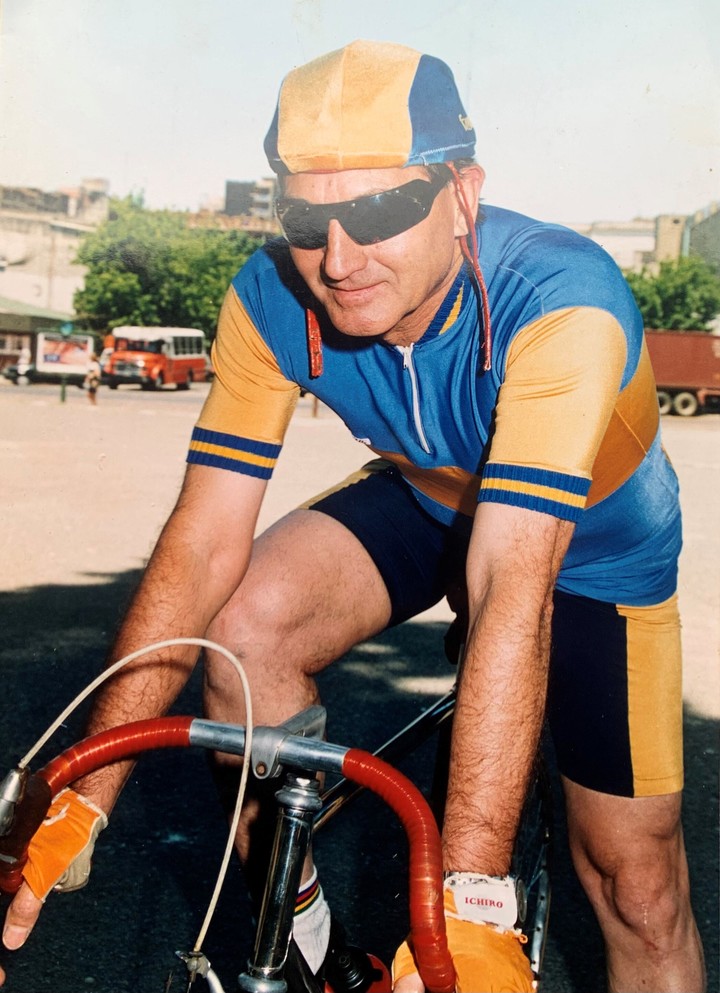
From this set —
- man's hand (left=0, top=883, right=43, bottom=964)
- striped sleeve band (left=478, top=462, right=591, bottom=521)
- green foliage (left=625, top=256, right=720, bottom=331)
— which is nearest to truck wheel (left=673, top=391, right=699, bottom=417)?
green foliage (left=625, top=256, right=720, bottom=331)

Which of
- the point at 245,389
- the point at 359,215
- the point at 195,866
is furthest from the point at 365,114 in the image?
the point at 195,866

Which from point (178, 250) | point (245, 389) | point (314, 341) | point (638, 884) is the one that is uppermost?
point (178, 250)

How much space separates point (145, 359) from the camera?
23.0 m

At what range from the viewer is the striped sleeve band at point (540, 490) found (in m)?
1.78

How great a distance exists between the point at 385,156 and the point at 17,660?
4.18 metres

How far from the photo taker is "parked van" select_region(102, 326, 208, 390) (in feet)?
58.8

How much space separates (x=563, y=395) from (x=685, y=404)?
84.8ft

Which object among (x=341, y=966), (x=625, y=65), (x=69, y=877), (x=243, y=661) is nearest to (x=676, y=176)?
(x=625, y=65)

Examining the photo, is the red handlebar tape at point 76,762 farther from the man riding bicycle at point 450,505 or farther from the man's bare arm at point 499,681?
the man's bare arm at point 499,681

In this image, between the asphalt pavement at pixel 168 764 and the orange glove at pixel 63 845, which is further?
the asphalt pavement at pixel 168 764

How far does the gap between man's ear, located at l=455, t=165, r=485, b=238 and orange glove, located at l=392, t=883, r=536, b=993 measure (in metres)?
1.28

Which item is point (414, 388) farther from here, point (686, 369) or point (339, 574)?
point (686, 369)

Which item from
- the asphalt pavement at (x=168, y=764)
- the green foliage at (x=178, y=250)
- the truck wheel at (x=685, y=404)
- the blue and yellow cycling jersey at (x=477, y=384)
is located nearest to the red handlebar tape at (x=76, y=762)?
the blue and yellow cycling jersey at (x=477, y=384)

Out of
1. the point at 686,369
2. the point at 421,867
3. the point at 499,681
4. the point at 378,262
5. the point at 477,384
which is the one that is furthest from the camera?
the point at 686,369
